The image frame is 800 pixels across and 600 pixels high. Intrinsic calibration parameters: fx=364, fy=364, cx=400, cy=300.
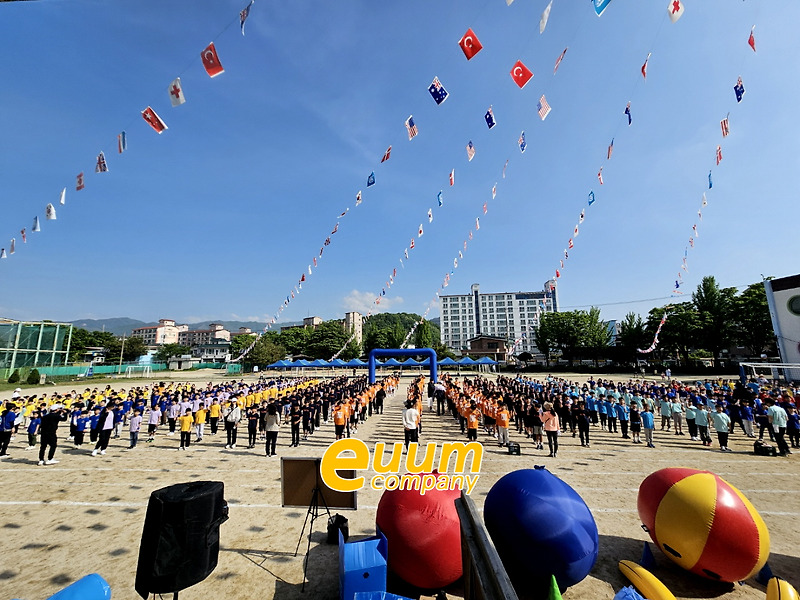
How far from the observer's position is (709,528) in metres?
5.47

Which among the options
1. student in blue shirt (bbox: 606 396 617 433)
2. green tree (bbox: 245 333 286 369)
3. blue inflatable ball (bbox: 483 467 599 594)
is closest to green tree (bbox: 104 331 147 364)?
green tree (bbox: 245 333 286 369)

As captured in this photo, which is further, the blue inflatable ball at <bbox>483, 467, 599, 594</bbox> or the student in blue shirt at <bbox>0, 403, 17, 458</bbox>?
the student in blue shirt at <bbox>0, 403, 17, 458</bbox>

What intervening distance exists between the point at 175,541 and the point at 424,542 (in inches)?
128

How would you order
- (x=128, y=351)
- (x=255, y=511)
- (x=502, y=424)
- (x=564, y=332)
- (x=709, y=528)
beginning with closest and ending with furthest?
(x=709, y=528), (x=255, y=511), (x=502, y=424), (x=564, y=332), (x=128, y=351)

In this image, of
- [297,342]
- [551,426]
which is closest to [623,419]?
[551,426]

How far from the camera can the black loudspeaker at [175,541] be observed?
4.04m

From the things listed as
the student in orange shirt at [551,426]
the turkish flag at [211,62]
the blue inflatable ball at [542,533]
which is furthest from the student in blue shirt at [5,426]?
the student in orange shirt at [551,426]

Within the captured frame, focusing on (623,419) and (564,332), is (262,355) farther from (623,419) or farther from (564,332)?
(623,419)

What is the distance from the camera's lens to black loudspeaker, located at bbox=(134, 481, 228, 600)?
13.3 ft

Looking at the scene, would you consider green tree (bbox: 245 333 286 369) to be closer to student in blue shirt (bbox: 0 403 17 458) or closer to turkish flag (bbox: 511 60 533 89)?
student in blue shirt (bbox: 0 403 17 458)

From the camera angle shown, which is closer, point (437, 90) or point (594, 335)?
point (437, 90)

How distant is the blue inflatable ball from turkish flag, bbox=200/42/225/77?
479 inches

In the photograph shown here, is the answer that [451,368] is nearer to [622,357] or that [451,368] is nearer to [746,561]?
[622,357]

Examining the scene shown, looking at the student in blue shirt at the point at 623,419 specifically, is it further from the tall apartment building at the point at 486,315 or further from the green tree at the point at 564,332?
the tall apartment building at the point at 486,315
